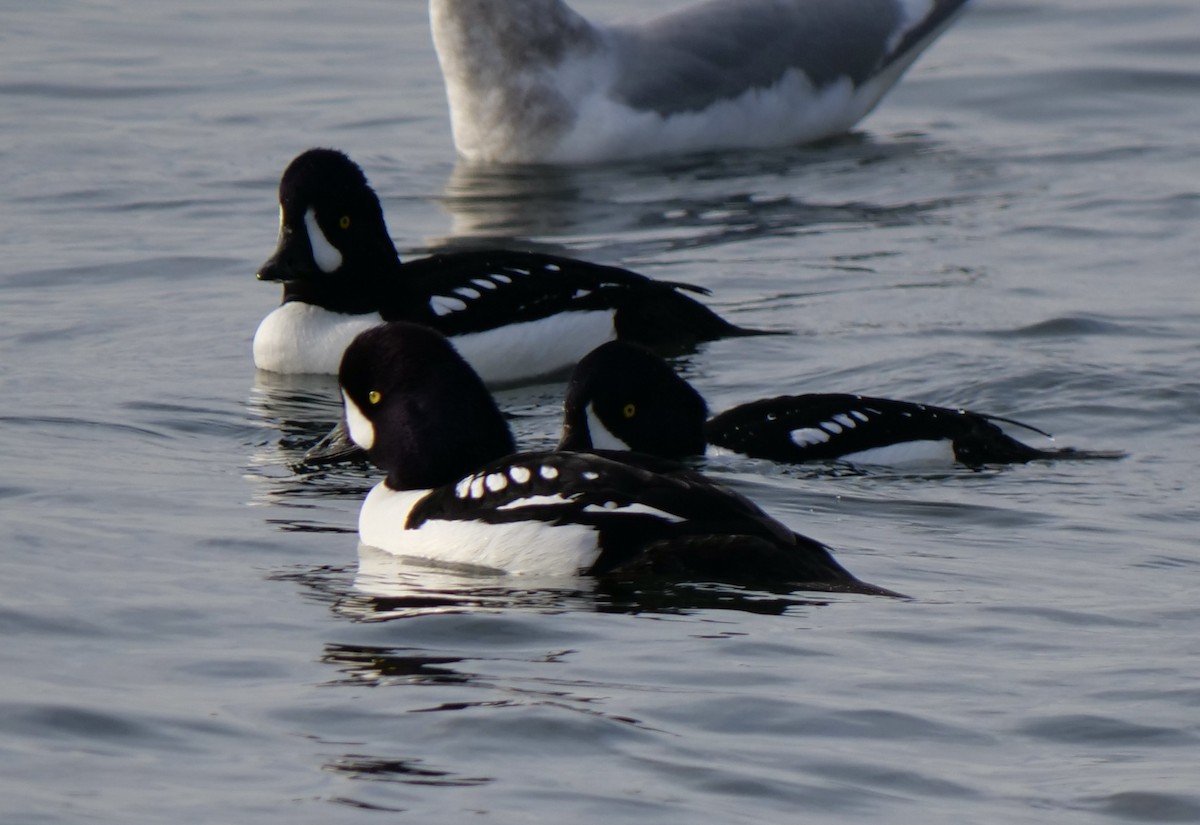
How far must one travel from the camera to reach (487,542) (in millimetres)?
7445

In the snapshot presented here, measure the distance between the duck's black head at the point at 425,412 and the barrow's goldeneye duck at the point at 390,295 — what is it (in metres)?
2.92

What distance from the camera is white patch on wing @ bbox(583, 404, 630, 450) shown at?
870 centimetres

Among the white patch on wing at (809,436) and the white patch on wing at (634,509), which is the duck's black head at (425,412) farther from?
the white patch on wing at (809,436)

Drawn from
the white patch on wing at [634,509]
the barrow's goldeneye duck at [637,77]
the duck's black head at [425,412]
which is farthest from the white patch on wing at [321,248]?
the barrow's goldeneye duck at [637,77]

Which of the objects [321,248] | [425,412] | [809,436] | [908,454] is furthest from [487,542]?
[321,248]

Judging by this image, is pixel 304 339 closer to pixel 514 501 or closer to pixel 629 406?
pixel 629 406

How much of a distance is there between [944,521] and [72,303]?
5.72 metres

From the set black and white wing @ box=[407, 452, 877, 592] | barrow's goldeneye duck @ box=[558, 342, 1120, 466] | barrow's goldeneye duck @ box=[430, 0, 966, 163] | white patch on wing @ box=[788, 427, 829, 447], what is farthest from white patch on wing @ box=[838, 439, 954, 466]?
barrow's goldeneye duck @ box=[430, 0, 966, 163]

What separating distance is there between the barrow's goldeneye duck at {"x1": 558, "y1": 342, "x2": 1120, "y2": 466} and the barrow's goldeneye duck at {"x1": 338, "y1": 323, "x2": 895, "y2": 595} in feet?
2.35

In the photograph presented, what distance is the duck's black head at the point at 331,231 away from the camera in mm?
11180

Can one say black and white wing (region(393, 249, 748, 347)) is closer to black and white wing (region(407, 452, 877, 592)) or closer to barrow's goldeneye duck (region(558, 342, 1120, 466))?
barrow's goldeneye duck (region(558, 342, 1120, 466))

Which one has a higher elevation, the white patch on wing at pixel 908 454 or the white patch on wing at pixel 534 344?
the white patch on wing at pixel 534 344

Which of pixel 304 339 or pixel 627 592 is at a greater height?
pixel 304 339

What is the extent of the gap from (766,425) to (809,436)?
7.6 inches
